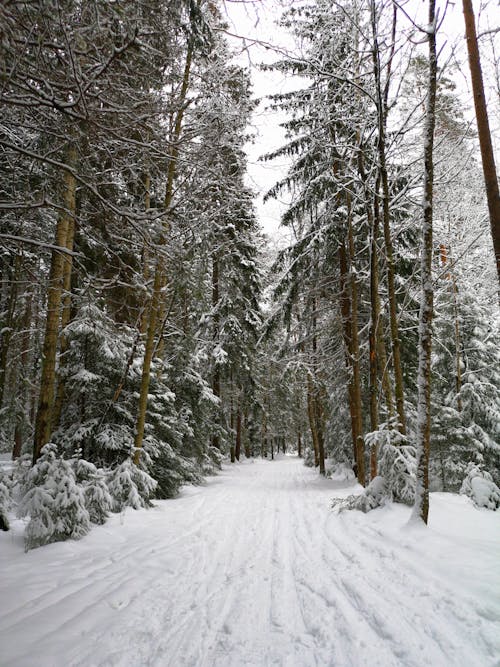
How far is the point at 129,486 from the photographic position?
7605 millimetres

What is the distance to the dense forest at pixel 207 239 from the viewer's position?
3.75 meters

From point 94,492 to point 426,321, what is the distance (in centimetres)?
597

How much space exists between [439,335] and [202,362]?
10022 millimetres

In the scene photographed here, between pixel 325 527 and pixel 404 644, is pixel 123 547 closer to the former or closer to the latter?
pixel 325 527

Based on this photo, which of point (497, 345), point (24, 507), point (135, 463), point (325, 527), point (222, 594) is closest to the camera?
point (222, 594)

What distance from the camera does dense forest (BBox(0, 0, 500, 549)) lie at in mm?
3750

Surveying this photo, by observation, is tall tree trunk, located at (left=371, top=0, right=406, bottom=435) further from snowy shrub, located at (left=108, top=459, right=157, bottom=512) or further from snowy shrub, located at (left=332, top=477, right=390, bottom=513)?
snowy shrub, located at (left=108, top=459, right=157, bottom=512)

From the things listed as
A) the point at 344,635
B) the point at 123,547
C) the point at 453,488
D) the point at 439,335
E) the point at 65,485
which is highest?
the point at 439,335

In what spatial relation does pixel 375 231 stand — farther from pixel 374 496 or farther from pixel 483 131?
pixel 374 496

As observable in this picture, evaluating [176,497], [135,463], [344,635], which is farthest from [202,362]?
[344,635]

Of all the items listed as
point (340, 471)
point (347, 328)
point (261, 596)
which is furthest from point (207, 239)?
point (340, 471)

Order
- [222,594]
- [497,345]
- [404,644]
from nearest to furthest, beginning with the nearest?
[404,644]
[222,594]
[497,345]

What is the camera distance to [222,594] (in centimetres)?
357

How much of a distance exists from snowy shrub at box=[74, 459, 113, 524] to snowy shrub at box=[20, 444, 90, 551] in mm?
630
